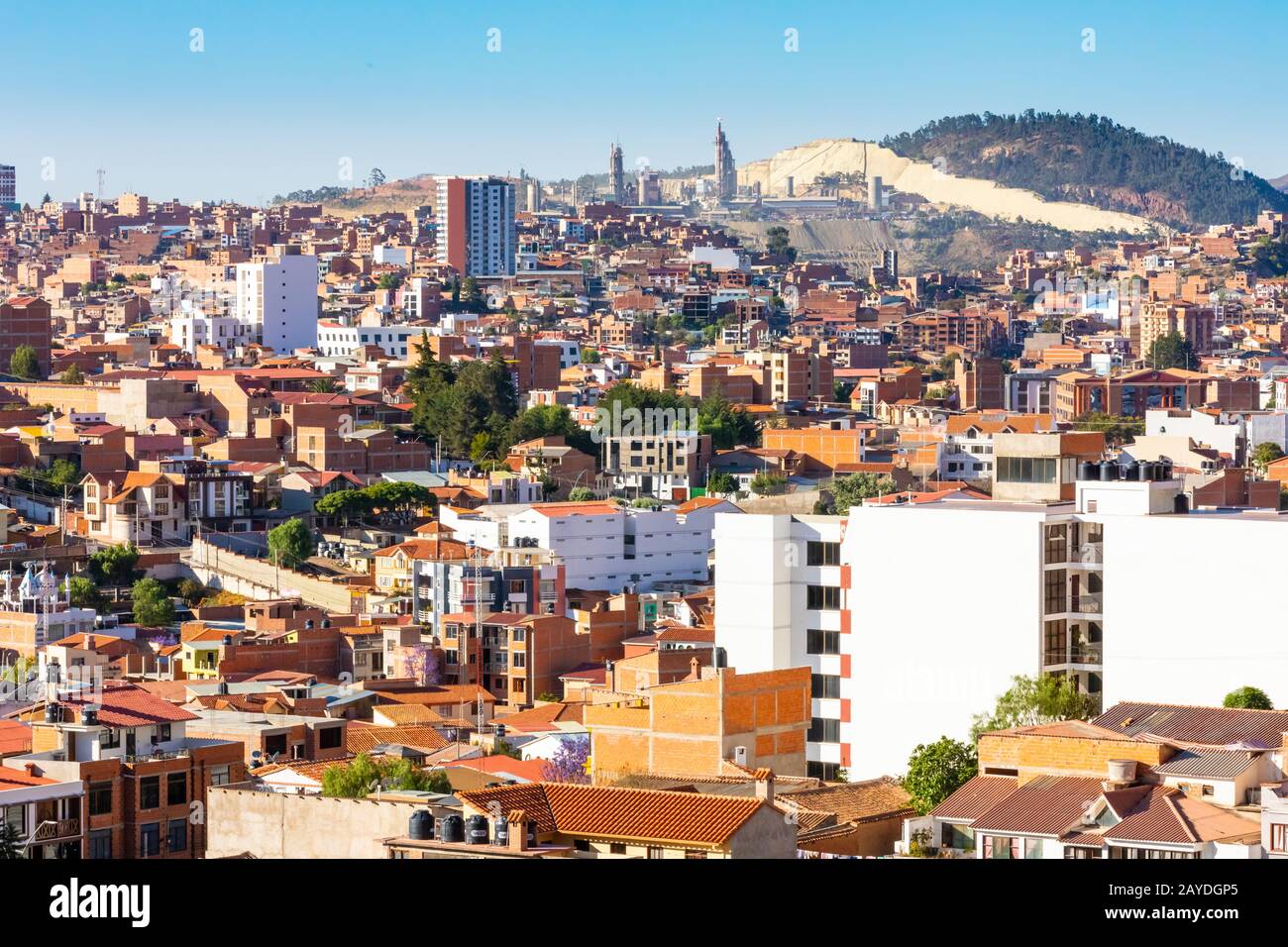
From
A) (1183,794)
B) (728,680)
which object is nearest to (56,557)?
(728,680)

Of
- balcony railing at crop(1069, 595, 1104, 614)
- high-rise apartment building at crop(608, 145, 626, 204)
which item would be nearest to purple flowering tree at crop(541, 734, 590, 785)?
balcony railing at crop(1069, 595, 1104, 614)

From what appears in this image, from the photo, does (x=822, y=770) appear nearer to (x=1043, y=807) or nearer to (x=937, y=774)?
(x=937, y=774)

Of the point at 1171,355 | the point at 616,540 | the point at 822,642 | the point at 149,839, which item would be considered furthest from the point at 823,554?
the point at 1171,355

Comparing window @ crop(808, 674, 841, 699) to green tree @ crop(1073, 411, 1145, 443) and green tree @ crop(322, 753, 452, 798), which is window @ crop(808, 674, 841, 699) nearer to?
green tree @ crop(322, 753, 452, 798)

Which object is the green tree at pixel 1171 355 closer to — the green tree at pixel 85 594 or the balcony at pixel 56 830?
the green tree at pixel 85 594

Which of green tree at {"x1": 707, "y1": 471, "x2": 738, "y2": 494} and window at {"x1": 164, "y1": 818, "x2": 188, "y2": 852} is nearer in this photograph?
window at {"x1": 164, "y1": 818, "x2": 188, "y2": 852}
